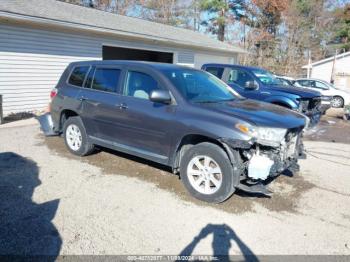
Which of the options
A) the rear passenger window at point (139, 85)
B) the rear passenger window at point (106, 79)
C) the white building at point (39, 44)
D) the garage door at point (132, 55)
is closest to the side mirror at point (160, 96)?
the rear passenger window at point (139, 85)

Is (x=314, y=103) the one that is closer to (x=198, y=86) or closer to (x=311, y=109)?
(x=311, y=109)

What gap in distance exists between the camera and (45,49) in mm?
10828

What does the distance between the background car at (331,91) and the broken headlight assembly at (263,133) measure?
48.7ft

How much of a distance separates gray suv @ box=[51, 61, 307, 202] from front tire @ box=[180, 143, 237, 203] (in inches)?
0.5

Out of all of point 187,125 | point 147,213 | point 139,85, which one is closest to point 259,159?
point 187,125

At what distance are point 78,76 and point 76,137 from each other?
3.97 feet

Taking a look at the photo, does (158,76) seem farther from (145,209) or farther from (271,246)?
(271,246)

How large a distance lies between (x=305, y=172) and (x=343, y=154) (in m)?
2.12

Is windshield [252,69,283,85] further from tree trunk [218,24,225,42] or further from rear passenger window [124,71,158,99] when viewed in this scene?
tree trunk [218,24,225,42]

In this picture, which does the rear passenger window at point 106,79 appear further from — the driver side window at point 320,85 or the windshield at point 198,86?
the driver side window at point 320,85

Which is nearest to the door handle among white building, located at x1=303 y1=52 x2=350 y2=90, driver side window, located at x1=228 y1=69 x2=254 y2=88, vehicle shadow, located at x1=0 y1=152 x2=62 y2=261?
vehicle shadow, located at x1=0 y1=152 x2=62 y2=261

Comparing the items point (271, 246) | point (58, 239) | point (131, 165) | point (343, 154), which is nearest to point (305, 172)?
point (343, 154)

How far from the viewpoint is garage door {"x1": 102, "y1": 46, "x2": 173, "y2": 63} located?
59.3 ft

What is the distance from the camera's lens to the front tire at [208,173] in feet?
13.4
